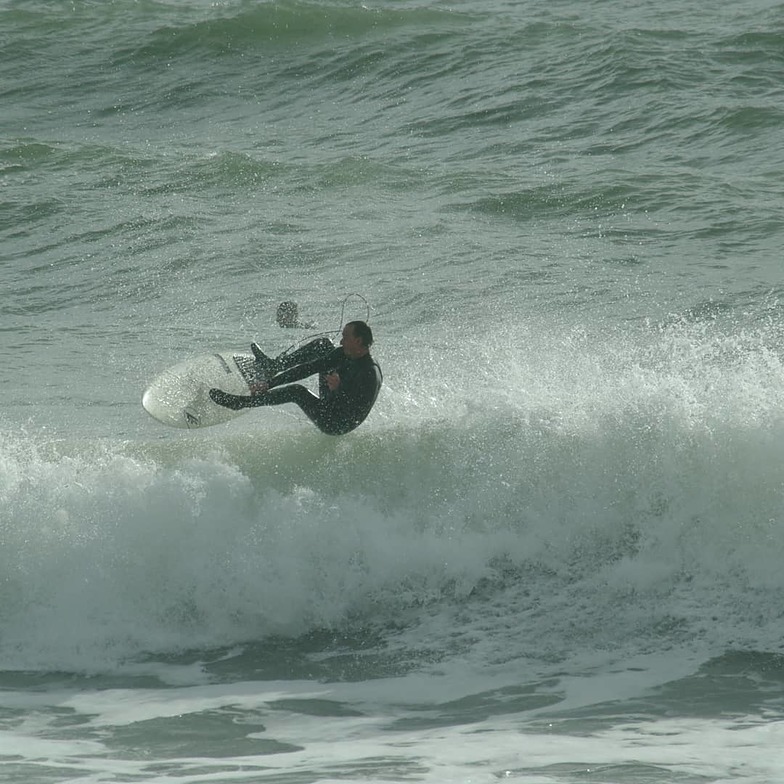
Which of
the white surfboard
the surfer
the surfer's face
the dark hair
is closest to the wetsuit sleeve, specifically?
the surfer

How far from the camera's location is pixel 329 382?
27.8ft

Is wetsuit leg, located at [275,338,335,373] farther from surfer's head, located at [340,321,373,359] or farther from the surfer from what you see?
surfer's head, located at [340,321,373,359]

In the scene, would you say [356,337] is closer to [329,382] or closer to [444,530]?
[329,382]

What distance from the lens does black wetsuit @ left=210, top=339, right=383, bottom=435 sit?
333 inches

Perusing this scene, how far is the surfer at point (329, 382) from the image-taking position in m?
8.41

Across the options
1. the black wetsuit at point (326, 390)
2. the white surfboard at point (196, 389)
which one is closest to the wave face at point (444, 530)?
the white surfboard at point (196, 389)

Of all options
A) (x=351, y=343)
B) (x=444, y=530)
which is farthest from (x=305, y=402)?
(x=444, y=530)

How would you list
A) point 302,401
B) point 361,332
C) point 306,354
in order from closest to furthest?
point 361,332, point 306,354, point 302,401

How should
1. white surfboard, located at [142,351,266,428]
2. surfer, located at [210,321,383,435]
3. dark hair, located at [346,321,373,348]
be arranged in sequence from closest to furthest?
dark hair, located at [346,321,373,348] → surfer, located at [210,321,383,435] → white surfboard, located at [142,351,266,428]

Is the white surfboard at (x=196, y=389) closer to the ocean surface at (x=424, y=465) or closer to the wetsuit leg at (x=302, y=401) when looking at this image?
the ocean surface at (x=424, y=465)

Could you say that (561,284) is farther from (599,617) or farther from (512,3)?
(512,3)

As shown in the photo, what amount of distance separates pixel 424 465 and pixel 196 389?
1784mm

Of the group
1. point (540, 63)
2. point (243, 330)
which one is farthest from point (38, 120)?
point (243, 330)

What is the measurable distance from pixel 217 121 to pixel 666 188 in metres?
8.53
